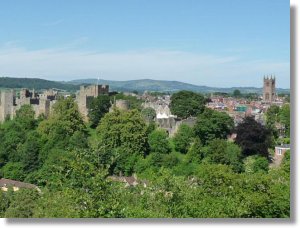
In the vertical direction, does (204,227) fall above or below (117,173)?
above

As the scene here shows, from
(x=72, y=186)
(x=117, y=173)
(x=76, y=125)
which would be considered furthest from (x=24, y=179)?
(x=72, y=186)

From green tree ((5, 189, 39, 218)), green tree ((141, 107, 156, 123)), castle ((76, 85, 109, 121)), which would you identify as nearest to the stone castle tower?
green tree ((141, 107, 156, 123))

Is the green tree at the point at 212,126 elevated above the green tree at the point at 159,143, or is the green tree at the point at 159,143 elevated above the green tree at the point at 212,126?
the green tree at the point at 212,126

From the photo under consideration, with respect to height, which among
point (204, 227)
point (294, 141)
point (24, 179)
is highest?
→ point (294, 141)

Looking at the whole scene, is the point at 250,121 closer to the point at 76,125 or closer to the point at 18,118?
the point at 76,125

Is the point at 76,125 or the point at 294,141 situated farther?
the point at 76,125

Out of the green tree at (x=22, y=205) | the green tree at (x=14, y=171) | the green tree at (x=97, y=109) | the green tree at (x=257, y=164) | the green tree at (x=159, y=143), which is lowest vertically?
the green tree at (x=14, y=171)

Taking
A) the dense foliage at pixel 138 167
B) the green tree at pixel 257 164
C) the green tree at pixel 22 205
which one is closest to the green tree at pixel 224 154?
the dense foliage at pixel 138 167

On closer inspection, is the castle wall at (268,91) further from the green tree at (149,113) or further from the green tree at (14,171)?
the green tree at (14,171)
